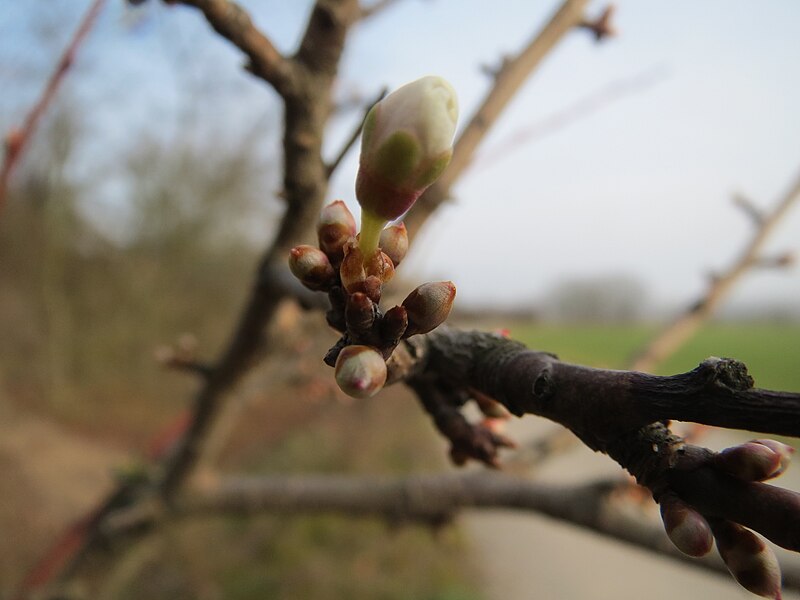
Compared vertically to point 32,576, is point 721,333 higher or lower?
higher

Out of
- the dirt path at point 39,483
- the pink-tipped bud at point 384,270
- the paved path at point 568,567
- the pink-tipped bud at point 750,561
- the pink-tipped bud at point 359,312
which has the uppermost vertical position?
the pink-tipped bud at point 750,561

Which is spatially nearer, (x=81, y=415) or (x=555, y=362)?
(x=555, y=362)

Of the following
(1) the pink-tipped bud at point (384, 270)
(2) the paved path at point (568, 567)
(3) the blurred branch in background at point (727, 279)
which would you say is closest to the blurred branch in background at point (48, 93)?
(1) the pink-tipped bud at point (384, 270)

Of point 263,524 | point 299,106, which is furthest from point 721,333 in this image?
point 299,106

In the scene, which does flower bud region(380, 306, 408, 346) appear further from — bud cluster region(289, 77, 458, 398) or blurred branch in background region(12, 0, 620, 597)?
blurred branch in background region(12, 0, 620, 597)

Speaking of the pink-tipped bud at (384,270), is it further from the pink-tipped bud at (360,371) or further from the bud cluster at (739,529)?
the bud cluster at (739,529)

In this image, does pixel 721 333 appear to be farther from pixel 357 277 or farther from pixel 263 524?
pixel 357 277

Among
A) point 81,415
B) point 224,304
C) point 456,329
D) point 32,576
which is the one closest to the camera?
point 456,329
